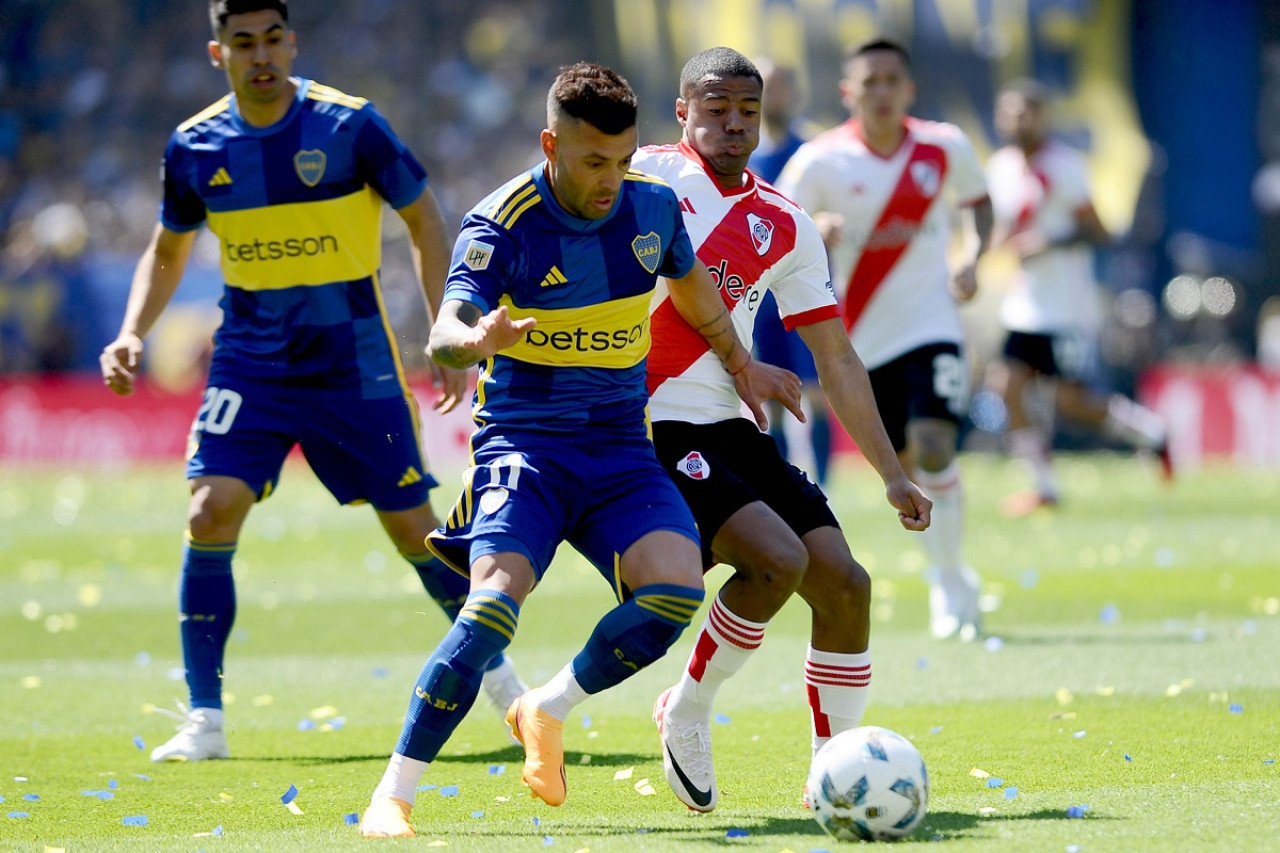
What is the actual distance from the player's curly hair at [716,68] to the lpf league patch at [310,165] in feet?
5.04

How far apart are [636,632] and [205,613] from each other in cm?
220

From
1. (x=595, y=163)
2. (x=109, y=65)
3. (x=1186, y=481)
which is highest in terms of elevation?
(x=109, y=65)

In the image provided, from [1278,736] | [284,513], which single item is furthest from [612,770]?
[284,513]

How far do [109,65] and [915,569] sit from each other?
73.0ft

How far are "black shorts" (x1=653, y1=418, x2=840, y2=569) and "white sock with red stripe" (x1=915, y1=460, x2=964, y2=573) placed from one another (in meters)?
3.08

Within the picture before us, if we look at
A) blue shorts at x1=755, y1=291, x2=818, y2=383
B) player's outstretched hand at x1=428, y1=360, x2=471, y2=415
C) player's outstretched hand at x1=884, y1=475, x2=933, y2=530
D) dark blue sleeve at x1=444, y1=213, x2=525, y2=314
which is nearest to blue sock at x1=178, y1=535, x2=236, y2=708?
player's outstretched hand at x1=428, y1=360, x2=471, y2=415

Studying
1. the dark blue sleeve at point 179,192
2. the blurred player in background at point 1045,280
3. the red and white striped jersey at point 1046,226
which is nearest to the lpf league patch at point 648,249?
the dark blue sleeve at point 179,192

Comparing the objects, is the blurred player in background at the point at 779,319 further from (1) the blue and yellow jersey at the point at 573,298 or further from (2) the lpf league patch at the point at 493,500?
(2) the lpf league patch at the point at 493,500

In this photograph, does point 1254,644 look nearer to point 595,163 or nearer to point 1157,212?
point 595,163

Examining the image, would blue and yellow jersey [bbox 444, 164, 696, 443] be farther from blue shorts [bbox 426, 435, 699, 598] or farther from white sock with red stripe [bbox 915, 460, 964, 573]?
white sock with red stripe [bbox 915, 460, 964, 573]

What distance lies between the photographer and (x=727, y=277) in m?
5.39

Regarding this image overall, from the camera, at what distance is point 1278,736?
5734 millimetres

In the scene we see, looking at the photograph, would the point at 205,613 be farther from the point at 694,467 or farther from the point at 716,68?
the point at 716,68

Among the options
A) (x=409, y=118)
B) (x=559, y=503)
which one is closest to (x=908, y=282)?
(x=559, y=503)
